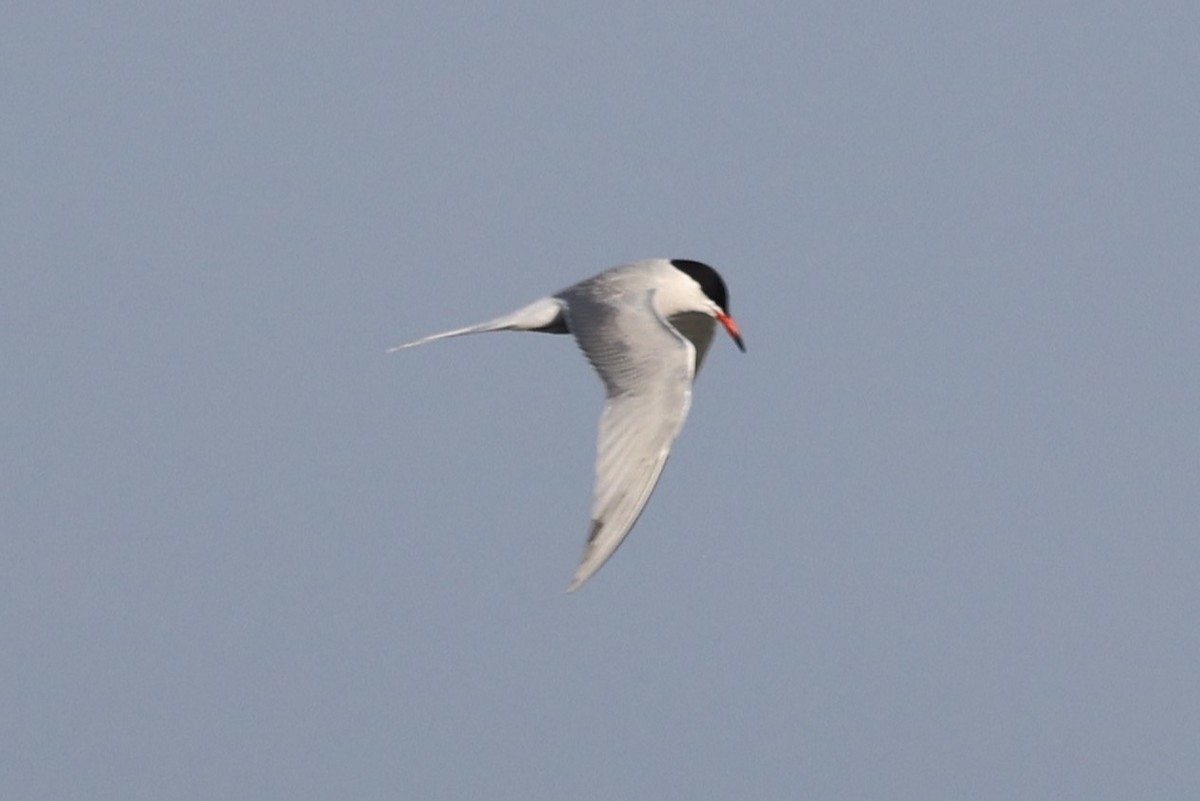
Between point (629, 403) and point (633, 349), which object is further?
point (633, 349)

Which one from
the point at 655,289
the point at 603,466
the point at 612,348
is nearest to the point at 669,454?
the point at 603,466

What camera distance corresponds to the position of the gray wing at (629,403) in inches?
447

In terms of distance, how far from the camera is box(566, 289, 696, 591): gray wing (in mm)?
11352

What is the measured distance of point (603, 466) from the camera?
38.1ft

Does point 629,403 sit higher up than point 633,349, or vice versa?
point 633,349

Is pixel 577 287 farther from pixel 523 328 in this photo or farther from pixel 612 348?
pixel 612 348

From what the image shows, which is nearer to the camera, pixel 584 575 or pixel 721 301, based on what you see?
pixel 584 575

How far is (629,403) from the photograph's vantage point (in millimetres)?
12148

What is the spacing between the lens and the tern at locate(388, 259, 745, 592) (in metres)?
11.4

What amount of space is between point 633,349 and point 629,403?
617mm

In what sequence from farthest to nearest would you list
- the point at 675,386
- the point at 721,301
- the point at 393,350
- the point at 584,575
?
the point at 721,301 → the point at 393,350 → the point at 675,386 → the point at 584,575

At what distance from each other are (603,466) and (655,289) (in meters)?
2.78

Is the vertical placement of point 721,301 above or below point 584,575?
above

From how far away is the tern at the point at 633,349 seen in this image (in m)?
11.4
